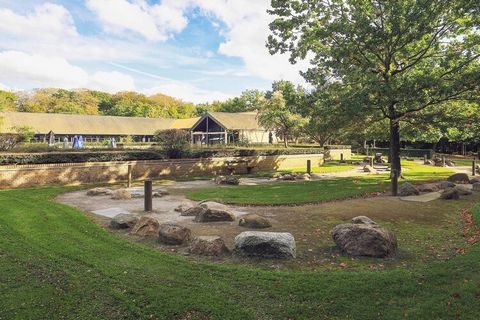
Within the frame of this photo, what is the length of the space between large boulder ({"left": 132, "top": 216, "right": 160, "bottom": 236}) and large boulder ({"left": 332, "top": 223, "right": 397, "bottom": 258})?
177 inches

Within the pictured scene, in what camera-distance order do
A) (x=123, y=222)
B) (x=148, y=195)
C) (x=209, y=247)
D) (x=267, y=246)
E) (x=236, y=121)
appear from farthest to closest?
(x=236, y=121) → (x=148, y=195) → (x=123, y=222) → (x=209, y=247) → (x=267, y=246)

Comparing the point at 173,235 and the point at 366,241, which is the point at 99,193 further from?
the point at 366,241

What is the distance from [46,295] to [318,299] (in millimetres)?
4251

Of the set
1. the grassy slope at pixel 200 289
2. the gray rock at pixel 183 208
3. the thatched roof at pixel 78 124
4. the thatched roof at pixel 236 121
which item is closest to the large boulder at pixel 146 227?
the grassy slope at pixel 200 289

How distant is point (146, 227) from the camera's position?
359 inches

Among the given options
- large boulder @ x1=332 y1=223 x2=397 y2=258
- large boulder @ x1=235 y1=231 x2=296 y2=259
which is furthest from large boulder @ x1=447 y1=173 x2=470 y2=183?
large boulder @ x1=235 y1=231 x2=296 y2=259

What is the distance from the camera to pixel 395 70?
2038 cm

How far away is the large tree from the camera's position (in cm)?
1734

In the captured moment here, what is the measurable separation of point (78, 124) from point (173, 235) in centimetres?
5136

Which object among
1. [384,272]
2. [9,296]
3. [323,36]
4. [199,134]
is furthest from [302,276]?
[199,134]

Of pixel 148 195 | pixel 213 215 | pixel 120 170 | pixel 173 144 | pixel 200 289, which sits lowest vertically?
pixel 200 289

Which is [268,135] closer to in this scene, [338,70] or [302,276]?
[338,70]

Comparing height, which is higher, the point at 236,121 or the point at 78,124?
the point at 236,121

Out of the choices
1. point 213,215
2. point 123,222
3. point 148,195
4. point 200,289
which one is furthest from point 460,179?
point 200,289
